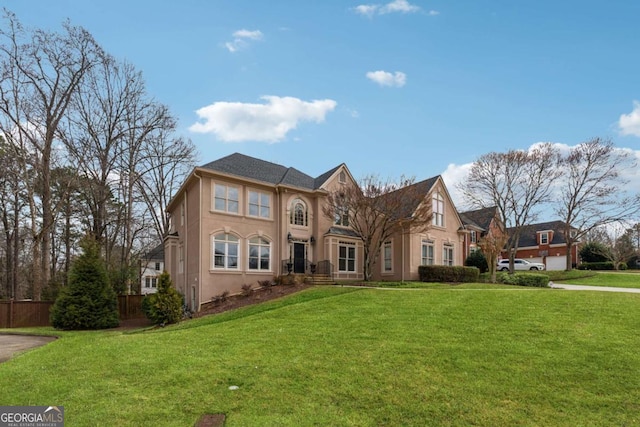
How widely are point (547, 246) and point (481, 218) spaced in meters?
10.2

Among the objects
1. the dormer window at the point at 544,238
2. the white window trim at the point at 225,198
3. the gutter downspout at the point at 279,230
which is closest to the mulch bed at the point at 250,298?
the gutter downspout at the point at 279,230

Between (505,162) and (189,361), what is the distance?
28852mm

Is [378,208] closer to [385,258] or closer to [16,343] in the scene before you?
[385,258]

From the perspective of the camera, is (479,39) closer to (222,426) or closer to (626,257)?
(222,426)

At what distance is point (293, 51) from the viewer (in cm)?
1448

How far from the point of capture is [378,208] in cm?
2061

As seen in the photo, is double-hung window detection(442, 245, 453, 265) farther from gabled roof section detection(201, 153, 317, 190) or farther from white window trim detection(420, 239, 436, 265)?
gabled roof section detection(201, 153, 317, 190)

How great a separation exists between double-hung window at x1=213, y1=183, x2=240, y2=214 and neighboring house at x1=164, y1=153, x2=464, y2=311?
51 millimetres

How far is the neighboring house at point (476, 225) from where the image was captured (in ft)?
120

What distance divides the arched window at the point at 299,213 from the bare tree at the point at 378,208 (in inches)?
47.0

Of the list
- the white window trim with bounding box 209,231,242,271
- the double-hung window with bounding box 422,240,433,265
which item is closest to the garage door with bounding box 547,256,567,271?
the double-hung window with bounding box 422,240,433,265

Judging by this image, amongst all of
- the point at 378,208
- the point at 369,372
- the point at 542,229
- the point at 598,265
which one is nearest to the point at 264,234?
the point at 378,208

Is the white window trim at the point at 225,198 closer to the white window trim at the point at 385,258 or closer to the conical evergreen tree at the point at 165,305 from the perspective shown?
the conical evergreen tree at the point at 165,305

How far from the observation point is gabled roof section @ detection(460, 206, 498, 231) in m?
40.1
